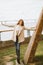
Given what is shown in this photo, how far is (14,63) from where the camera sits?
14.7 feet

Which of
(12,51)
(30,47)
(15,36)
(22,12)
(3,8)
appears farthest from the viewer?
(22,12)

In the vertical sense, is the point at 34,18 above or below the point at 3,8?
below

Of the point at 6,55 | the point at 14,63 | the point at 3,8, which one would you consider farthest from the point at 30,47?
the point at 3,8

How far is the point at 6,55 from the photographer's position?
525cm

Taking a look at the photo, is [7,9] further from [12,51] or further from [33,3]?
[12,51]

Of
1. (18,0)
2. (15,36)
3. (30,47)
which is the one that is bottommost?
(30,47)

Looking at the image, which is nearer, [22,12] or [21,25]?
[21,25]

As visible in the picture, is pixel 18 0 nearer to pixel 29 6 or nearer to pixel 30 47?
pixel 29 6

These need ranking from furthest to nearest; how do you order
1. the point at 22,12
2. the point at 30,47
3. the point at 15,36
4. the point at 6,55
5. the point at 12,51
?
the point at 22,12, the point at 12,51, the point at 6,55, the point at 30,47, the point at 15,36

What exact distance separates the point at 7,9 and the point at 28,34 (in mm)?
1213

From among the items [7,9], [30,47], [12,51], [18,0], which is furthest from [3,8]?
[30,47]

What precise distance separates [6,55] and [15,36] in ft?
4.71

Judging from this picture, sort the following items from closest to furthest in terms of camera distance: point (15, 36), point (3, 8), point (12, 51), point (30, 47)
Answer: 1. point (15, 36)
2. point (30, 47)
3. point (12, 51)
4. point (3, 8)

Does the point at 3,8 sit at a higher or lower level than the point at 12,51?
higher
